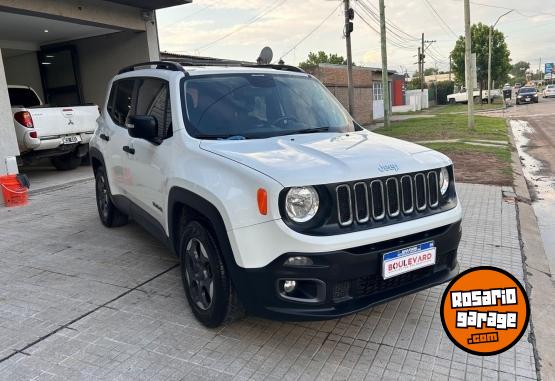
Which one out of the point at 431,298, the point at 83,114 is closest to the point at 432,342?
the point at 431,298

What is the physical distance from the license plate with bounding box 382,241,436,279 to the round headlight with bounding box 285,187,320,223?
21.5 inches

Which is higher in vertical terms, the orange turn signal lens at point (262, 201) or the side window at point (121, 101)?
the side window at point (121, 101)

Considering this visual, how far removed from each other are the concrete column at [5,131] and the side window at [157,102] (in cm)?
458

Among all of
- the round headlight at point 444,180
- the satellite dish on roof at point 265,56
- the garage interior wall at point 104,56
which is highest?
the garage interior wall at point 104,56

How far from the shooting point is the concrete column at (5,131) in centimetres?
806

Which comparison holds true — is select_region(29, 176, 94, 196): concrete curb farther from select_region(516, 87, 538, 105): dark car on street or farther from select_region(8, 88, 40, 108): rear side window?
select_region(516, 87, 538, 105): dark car on street

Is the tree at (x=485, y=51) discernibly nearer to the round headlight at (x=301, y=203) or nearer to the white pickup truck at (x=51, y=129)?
the white pickup truck at (x=51, y=129)

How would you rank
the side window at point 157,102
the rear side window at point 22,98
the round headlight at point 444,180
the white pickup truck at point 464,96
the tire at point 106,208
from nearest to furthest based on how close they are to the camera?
1. the round headlight at point 444,180
2. the side window at point 157,102
3. the tire at point 106,208
4. the rear side window at point 22,98
5. the white pickup truck at point 464,96

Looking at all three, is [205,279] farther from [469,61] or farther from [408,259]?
[469,61]

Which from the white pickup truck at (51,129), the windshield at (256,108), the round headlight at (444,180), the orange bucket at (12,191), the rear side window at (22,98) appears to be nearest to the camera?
the round headlight at (444,180)

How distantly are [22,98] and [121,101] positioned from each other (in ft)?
25.5

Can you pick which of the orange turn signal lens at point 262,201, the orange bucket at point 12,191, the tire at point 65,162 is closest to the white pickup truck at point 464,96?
the tire at point 65,162

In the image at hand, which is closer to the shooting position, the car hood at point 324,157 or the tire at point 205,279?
the car hood at point 324,157

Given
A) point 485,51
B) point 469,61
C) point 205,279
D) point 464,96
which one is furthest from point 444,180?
point 464,96
